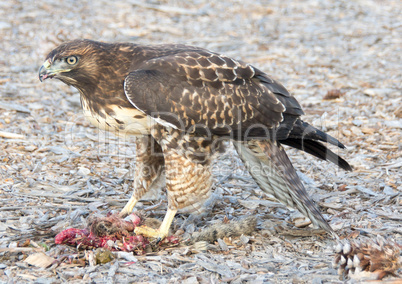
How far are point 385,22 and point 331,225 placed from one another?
24.1 ft

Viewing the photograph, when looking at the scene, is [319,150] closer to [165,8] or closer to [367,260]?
[367,260]

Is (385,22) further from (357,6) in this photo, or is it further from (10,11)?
(10,11)

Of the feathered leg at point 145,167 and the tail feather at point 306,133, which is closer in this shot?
the tail feather at point 306,133

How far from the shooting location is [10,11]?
33.0 feet

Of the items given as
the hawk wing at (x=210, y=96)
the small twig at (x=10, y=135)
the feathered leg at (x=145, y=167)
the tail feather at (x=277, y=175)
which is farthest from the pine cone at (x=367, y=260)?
the small twig at (x=10, y=135)

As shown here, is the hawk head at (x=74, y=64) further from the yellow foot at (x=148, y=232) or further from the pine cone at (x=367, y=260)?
the pine cone at (x=367, y=260)

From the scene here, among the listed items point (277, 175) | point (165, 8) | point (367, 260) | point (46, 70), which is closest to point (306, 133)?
point (277, 175)

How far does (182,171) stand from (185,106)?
57 cm

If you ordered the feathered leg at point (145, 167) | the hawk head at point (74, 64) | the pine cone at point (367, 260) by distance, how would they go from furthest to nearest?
1. the feathered leg at point (145, 167)
2. the hawk head at point (74, 64)
3. the pine cone at point (367, 260)

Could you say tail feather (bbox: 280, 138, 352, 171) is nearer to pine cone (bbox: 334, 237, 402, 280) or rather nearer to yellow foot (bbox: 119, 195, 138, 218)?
pine cone (bbox: 334, 237, 402, 280)

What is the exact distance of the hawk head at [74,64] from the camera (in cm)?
425

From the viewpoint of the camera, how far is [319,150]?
4.77 meters

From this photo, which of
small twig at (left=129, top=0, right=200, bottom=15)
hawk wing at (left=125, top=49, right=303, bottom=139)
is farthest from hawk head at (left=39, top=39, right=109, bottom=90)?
small twig at (left=129, top=0, right=200, bottom=15)

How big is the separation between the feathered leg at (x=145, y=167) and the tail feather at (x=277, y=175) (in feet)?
2.59
